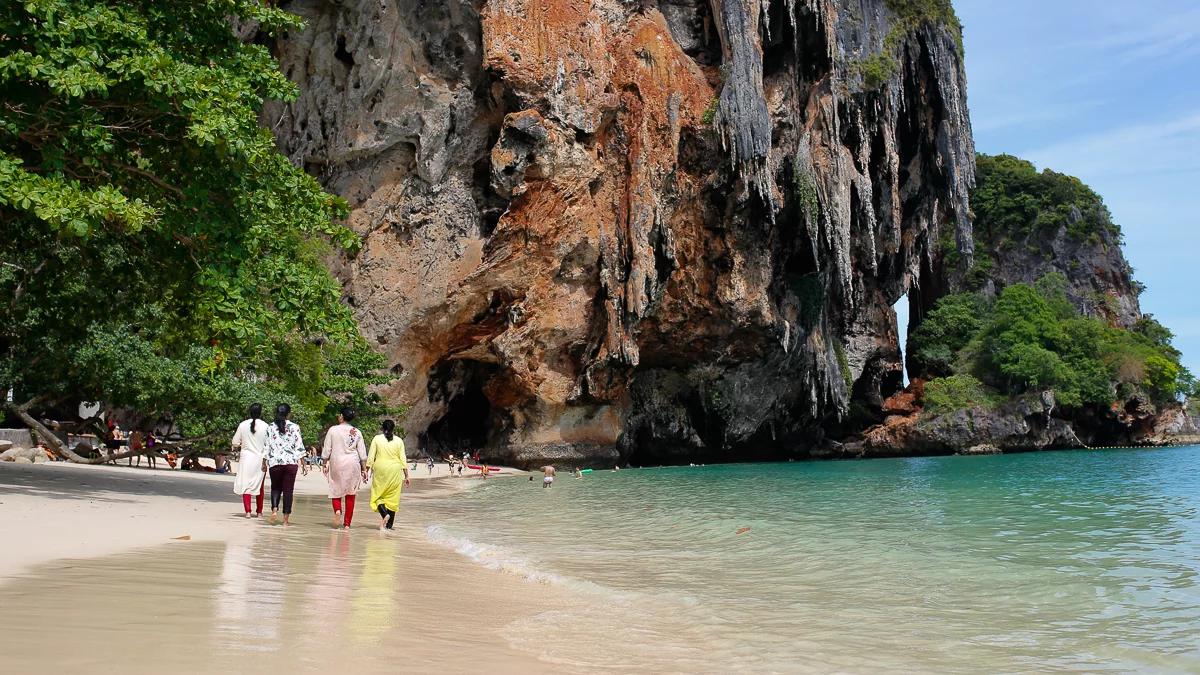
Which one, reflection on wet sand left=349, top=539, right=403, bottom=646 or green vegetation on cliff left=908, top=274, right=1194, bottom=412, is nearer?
reflection on wet sand left=349, top=539, right=403, bottom=646

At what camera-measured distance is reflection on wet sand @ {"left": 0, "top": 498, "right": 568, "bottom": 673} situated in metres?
2.93

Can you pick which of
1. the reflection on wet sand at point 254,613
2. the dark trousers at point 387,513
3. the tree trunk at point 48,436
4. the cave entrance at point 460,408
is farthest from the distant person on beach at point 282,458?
the cave entrance at point 460,408

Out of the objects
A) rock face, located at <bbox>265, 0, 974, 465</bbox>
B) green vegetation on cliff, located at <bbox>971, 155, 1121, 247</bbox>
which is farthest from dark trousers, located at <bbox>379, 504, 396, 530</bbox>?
green vegetation on cliff, located at <bbox>971, 155, 1121, 247</bbox>

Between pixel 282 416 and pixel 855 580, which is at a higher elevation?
pixel 282 416

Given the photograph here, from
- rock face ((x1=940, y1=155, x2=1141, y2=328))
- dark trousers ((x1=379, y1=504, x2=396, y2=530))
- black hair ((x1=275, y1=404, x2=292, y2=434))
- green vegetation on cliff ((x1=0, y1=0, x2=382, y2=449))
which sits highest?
rock face ((x1=940, y1=155, x2=1141, y2=328))

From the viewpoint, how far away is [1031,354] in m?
40.5

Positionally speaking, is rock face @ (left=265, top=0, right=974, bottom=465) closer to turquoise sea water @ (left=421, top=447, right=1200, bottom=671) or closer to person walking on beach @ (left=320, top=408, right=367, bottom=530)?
turquoise sea water @ (left=421, top=447, right=1200, bottom=671)

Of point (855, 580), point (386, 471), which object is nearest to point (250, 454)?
point (386, 471)

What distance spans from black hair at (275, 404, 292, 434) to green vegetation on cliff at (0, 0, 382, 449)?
1160 millimetres

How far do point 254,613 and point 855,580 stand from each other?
4088mm

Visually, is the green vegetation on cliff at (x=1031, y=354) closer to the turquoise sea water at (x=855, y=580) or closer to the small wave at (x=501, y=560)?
the turquoise sea water at (x=855, y=580)

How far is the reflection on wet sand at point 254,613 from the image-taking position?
2930 millimetres

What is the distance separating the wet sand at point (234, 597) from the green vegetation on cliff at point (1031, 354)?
127 feet

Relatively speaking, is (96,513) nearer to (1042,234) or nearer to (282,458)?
(282,458)
